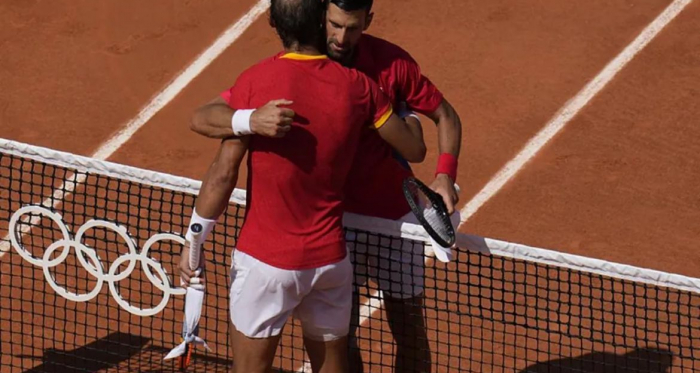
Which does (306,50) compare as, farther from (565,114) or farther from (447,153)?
(565,114)

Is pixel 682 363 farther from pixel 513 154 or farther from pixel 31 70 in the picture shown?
pixel 31 70

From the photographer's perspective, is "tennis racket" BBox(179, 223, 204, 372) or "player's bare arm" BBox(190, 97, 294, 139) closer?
"player's bare arm" BBox(190, 97, 294, 139)

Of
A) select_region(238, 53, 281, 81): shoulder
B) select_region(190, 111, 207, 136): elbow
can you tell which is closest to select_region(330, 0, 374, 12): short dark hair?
select_region(238, 53, 281, 81): shoulder

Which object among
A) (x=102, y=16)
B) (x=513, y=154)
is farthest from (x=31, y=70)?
(x=513, y=154)

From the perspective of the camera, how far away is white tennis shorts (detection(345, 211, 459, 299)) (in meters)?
8.21

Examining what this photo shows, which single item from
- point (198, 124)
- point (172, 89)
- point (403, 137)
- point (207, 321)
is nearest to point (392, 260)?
point (403, 137)

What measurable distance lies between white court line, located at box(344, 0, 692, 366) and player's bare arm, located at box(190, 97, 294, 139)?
10.6 ft

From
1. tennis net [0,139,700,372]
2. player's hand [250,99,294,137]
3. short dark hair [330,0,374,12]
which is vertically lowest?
tennis net [0,139,700,372]

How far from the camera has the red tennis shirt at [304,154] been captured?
22.6ft

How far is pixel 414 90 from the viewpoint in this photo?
25.6 ft

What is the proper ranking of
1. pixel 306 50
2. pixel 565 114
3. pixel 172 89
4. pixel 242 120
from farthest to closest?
pixel 172 89 < pixel 565 114 < pixel 306 50 < pixel 242 120

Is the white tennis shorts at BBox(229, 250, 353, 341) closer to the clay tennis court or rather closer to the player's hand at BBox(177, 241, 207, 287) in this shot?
the player's hand at BBox(177, 241, 207, 287)

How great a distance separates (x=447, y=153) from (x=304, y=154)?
1122 mm

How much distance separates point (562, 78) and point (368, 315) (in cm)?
381
